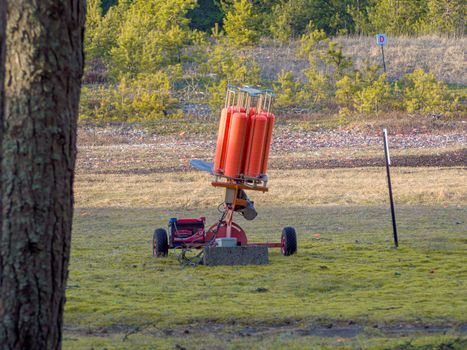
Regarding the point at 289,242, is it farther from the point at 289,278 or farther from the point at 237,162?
the point at 289,278

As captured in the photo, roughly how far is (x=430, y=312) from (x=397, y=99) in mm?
27877

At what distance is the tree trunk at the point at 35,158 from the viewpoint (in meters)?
5.18

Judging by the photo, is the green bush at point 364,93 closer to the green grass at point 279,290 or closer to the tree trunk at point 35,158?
the green grass at point 279,290

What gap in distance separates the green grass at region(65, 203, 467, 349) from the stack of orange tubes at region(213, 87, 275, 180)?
1106 millimetres

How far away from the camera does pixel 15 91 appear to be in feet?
17.1

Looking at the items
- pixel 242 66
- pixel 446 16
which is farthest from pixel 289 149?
pixel 446 16

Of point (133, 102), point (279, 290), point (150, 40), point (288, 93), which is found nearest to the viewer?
point (279, 290)

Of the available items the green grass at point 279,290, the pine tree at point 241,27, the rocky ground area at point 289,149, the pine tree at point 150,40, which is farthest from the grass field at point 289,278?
the pine tree at point 241,27

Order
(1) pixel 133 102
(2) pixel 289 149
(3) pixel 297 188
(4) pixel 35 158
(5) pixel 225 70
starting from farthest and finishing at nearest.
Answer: (5) pixel 225 70 < (1) pixel 133 102 < (2) pixel 289 149 < (3) pixel 297 188 < (4) pixel 35 158

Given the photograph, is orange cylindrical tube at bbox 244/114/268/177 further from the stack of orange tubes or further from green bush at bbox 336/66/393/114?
green bush at bbox 336/66/393/114

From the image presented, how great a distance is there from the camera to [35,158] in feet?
17.1

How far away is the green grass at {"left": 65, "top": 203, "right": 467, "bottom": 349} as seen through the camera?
7.45 metres

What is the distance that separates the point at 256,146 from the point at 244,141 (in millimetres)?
147

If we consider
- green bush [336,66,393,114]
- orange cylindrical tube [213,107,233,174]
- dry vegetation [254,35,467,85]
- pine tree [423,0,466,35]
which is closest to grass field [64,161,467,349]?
orange cylindrical tube [213,107,233,174]
